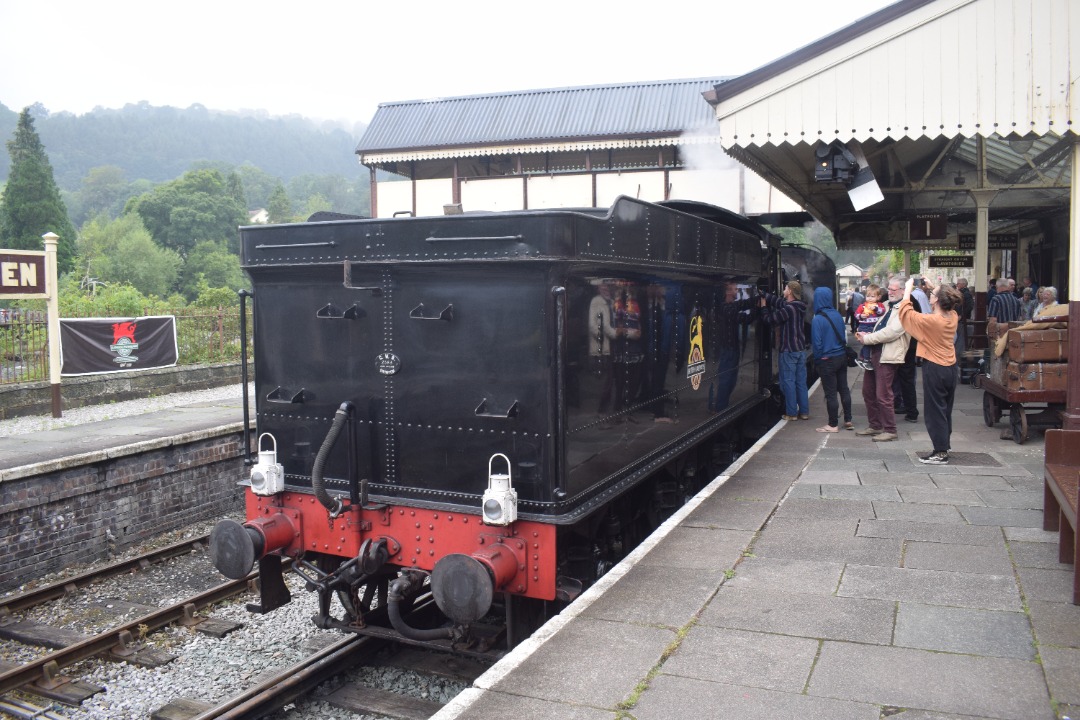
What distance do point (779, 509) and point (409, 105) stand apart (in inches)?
725

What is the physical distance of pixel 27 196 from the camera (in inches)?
2341

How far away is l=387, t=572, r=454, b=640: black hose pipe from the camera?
4.86 metres

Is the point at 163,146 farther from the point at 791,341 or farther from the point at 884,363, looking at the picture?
the point at 884,363

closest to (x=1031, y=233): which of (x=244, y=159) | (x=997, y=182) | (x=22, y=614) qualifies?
(x=997, y=182)

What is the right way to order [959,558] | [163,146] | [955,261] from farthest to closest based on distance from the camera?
[163,146], [955,261], [959,558]

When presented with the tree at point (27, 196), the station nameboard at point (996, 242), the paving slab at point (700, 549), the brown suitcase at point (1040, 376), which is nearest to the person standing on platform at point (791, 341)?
the brown suitcase at point (1040, 376)

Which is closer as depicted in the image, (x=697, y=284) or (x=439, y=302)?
(x=439, y=302)

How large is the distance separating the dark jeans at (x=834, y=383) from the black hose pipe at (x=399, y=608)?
659cm

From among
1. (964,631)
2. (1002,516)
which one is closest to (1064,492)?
(964,631)

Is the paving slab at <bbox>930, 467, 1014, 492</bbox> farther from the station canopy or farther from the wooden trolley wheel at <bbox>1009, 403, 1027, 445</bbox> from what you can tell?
the station canopy

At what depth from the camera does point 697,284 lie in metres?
6.91

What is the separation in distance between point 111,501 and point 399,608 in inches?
237

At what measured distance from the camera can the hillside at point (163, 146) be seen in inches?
6393

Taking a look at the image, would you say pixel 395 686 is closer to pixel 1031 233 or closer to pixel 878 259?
pixel 1031 233
